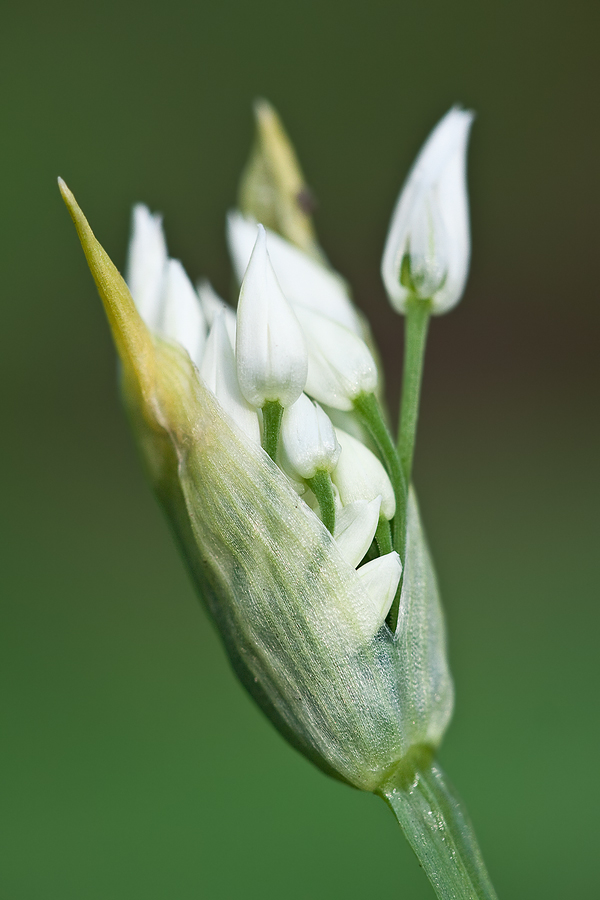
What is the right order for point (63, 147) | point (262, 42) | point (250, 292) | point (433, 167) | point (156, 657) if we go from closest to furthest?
point (250, 292) → point (433, 167) → point (156, 657) → point (63, 147) → point (262, 42)

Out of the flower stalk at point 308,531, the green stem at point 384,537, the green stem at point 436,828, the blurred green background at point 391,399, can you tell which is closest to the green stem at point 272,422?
the flower stalk at point 308,531

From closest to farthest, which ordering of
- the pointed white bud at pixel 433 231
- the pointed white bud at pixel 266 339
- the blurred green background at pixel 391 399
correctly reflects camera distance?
the pointed white bud at pixel 266 339 < the pointed white bud at pixel 433 231 < the blurred green background at pixel 391 399

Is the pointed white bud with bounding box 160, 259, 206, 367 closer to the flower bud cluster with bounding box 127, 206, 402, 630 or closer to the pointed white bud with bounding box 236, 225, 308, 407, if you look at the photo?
the flower bud cluster with bounding box 127, 206, 402, 630

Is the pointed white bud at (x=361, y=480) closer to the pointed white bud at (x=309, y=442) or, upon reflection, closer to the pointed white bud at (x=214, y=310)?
the pointed white bud at (x=309, y=442)

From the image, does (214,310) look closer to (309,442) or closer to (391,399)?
(309,442)

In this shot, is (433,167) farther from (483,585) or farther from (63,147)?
A: (63,147)

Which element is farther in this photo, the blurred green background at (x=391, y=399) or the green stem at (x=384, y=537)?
the blurred green background at (x=391, y=399)

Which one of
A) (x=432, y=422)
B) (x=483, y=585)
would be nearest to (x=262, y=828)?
(x=483, y=585)
